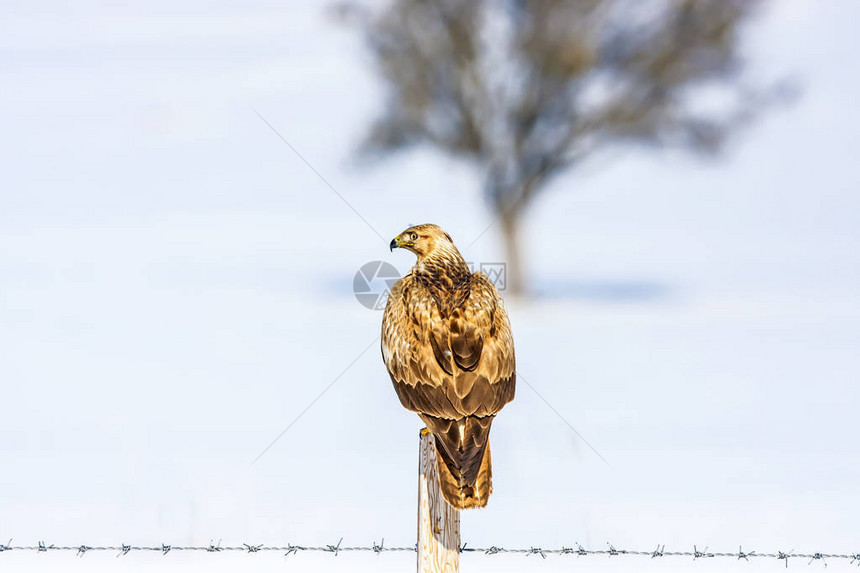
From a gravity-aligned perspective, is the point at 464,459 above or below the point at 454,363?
below

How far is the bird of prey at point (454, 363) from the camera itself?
638 cm

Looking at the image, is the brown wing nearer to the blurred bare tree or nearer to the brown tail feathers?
the brown tail feathers

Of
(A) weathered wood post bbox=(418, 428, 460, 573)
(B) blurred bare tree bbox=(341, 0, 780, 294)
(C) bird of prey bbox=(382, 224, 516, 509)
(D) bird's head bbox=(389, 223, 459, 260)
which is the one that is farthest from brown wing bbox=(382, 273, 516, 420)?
(B) blurred bare tree bbox=(341, 0, 780, 294)

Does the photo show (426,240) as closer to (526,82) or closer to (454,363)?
(454,363)

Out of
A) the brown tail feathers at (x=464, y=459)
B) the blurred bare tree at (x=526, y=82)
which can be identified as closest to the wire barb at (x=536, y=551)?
the brown tail feathers at (x=464, y=459)

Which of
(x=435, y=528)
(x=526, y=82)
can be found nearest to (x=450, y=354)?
(x=435, y=528)

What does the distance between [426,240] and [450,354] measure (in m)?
2.21

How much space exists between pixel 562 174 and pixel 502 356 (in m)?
14.8

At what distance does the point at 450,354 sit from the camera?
713cm

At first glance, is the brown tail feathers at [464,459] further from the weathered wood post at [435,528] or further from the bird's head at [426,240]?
the bird's head at [426,240]

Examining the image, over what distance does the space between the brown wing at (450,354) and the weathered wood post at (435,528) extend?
548 millimetres

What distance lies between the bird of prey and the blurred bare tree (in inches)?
518

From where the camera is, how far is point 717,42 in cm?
2166

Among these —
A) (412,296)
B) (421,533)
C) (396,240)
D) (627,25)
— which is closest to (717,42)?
(627,25)
